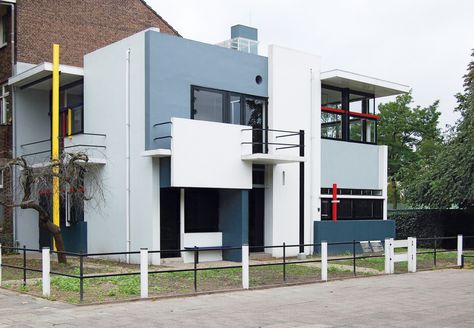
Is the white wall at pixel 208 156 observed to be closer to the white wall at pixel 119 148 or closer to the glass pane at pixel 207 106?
the glass pane at pixel 207 106

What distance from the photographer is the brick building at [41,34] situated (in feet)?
77.4

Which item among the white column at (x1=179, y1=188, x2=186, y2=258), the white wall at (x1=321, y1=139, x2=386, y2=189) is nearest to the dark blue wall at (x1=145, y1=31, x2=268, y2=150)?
the white column at (x1=179, y1=188, x2=186, y2=258)

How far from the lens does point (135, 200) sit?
19.2 meters

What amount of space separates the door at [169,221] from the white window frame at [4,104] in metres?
8.74

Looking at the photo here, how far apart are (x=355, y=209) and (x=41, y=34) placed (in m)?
14.4

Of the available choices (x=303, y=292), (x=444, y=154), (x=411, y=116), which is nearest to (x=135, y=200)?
(x=303, y=292)

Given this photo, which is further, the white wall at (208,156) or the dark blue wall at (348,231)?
the dark blue wall at (348,231)

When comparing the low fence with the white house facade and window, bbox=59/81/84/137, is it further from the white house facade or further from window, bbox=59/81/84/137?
window, bbox=59/81/84/137

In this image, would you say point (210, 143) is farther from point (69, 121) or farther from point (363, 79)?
point (363, 79)

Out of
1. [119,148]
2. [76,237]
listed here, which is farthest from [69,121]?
[76,237]

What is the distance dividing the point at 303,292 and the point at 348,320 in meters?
3.31

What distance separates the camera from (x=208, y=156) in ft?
62.1

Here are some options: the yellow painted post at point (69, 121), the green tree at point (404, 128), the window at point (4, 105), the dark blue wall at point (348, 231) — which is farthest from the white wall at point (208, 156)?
the green tree at point (404, 128)

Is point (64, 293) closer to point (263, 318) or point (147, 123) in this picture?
point (263, 318)
